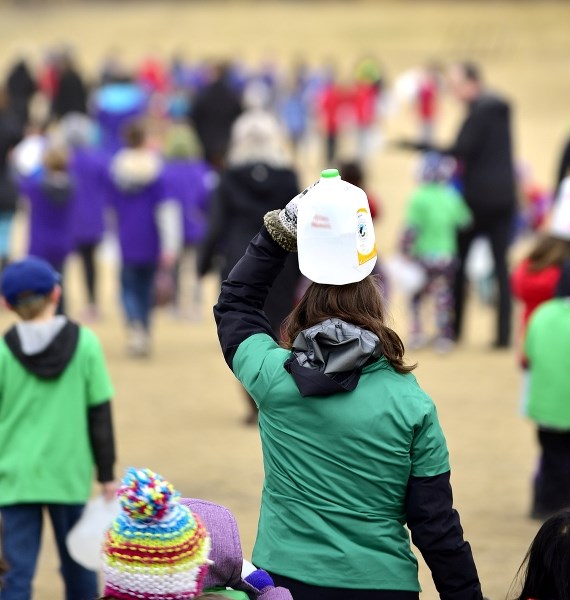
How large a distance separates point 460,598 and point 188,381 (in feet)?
23.1

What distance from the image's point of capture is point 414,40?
1954 inches

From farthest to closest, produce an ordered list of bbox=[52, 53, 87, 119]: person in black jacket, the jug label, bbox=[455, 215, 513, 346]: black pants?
bbox=[52, 53, 87, 119]: person in black jacket
bbox=[455, 215, 513, 346]: black pants
the jug label

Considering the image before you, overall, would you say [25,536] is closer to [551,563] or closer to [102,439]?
[102,439]

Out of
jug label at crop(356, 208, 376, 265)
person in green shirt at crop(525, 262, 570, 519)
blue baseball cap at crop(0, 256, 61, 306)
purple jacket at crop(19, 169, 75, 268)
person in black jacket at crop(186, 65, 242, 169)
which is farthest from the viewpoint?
person in black jacket at crop(186, 65, 242, 169)

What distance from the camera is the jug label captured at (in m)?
3.41

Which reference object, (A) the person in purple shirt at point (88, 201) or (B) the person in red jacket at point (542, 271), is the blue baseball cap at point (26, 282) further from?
(A) the person in purple shirt at point (88, 201)

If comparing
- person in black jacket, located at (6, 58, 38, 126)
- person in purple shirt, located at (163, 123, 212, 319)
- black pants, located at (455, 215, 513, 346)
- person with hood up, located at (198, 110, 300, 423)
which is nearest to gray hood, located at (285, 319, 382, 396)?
person with hood up, located at (198, 110, 300, 423)

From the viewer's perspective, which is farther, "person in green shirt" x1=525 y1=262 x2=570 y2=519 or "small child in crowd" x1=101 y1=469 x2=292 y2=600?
"person in green shirt" x1=525 y1=262 x2=570 y2=519

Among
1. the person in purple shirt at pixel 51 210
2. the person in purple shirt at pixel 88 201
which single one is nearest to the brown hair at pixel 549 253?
the person in purple shirt at pixel 51 210

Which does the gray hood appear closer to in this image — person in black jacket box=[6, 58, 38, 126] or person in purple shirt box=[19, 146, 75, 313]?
person in purple shirt box=[19, 146, 75, 313]

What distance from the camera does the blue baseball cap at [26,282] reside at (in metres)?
4.86

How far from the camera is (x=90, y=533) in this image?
16.0 feet

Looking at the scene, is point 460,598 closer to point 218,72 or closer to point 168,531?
point 168,531

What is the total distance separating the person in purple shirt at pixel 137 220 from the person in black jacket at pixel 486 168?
229 cm
